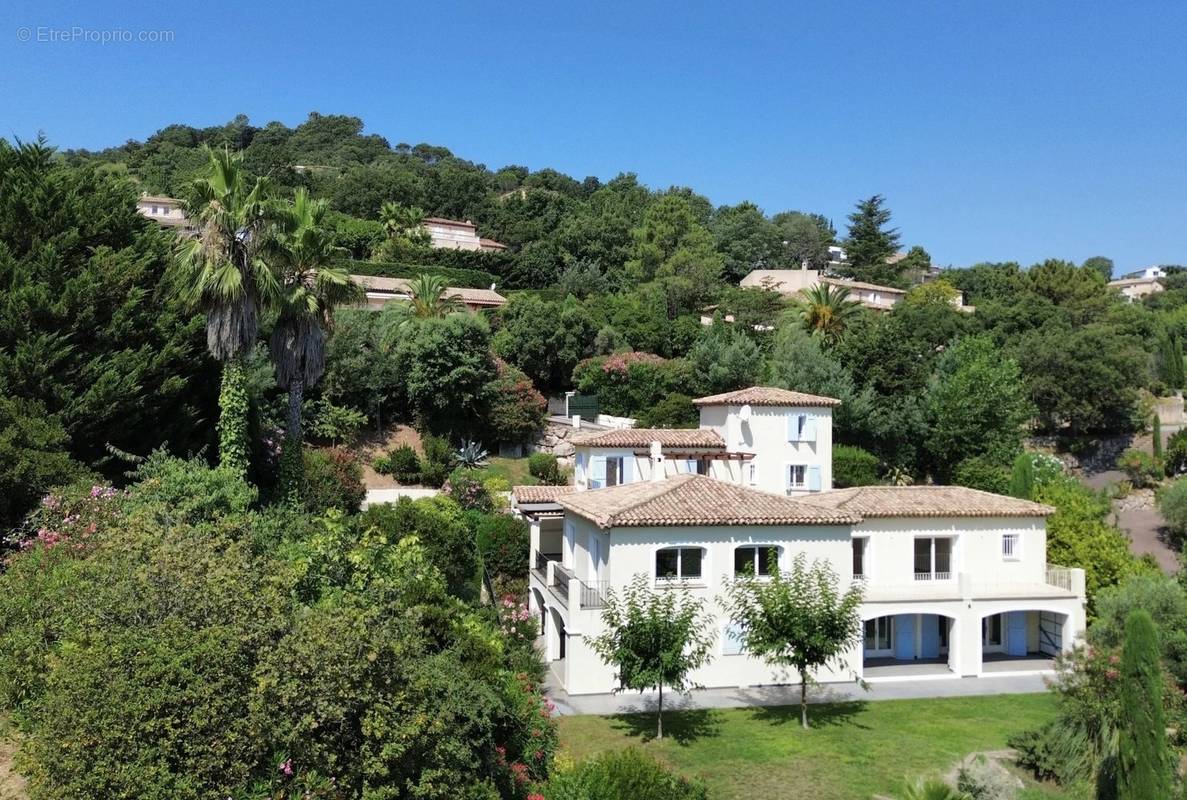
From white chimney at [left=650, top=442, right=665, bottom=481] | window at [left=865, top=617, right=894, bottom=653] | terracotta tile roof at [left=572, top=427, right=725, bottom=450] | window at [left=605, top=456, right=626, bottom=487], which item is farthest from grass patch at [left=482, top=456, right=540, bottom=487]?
window at [left=865, top=617, right=894, bottom=653]

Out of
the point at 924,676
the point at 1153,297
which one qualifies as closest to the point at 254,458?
the point at 924,676

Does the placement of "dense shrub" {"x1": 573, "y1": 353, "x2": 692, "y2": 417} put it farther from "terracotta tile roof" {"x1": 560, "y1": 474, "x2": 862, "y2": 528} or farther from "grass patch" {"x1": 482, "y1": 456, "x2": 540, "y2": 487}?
"terracotta tile roof" {"x1": 560, "y1": 474, "x2": 862, "y2": 528}

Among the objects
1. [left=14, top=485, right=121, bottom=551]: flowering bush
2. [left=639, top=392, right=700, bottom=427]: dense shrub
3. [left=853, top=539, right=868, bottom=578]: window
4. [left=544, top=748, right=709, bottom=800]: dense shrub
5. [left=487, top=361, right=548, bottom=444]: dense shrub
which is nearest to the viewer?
[left=544, top=748, right=709, bottom=800]: dense shrub

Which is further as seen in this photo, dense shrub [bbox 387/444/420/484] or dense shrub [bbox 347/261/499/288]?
dense shrub [bbox 347/261/499/288]

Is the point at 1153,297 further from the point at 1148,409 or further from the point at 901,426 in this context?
the point at 901,426

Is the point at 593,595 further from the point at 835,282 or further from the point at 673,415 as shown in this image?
the point at 835,282
